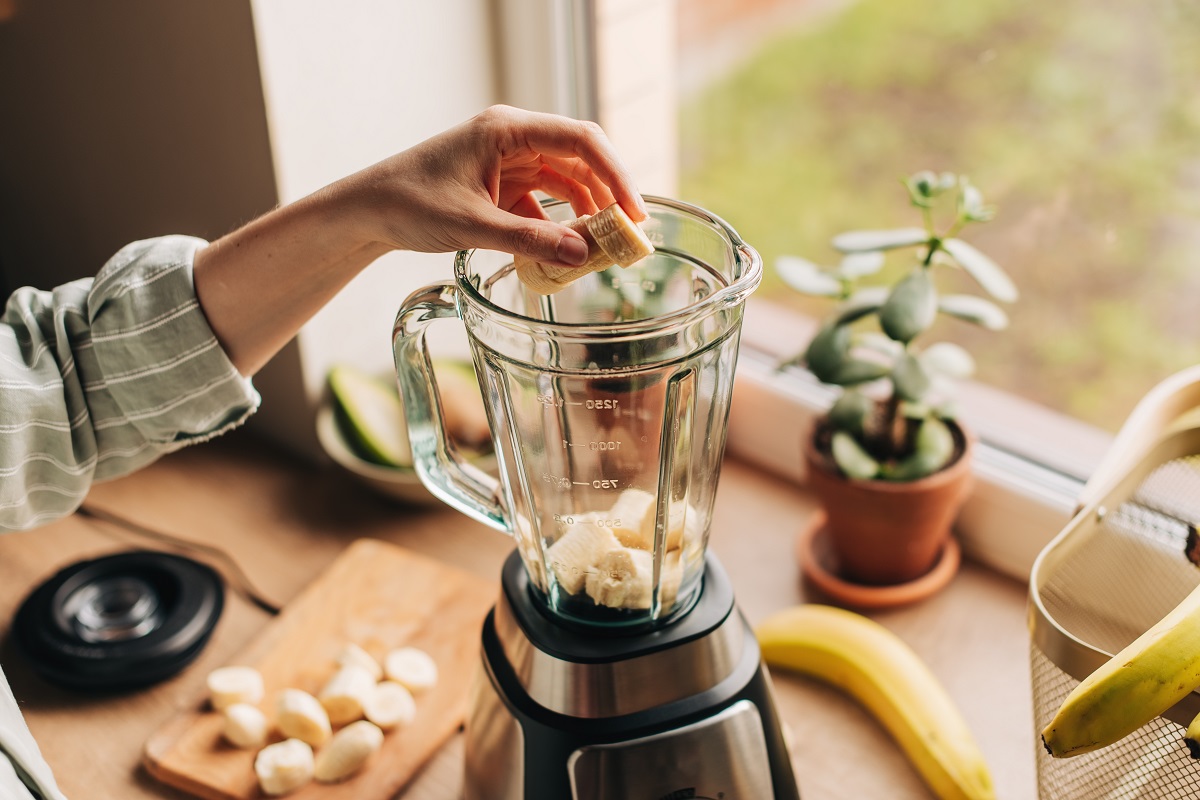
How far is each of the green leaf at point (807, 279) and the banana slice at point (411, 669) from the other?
0.44 metres

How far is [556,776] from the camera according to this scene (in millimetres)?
643

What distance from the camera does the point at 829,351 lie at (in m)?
0.91

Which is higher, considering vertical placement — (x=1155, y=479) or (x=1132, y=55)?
(x=1132, y=55)

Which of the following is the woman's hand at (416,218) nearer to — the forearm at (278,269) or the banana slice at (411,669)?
the forearm at (278,269)

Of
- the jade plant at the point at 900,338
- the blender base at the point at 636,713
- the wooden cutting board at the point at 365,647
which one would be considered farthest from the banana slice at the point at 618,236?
the wooden cutting board at the point at 365,647

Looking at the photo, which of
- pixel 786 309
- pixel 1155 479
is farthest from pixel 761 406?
pixel 1155 479

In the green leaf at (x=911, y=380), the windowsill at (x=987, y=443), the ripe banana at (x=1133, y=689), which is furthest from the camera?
the windowsill at (x=987, y=443)

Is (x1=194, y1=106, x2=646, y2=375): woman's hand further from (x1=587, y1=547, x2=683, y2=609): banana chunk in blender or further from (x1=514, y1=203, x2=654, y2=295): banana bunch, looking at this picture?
(x1=587, y1=547, x2=683, y2=609): banana chunk in blender

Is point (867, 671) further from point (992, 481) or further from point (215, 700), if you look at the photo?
point (215, 700)

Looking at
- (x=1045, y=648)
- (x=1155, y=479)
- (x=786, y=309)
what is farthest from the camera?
(x=786, y=309)

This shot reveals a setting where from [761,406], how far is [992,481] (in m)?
0.25

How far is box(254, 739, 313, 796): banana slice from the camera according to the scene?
2.62ft

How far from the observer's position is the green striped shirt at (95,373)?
697 millimetres

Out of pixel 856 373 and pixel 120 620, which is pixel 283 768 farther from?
pixel 856 373
